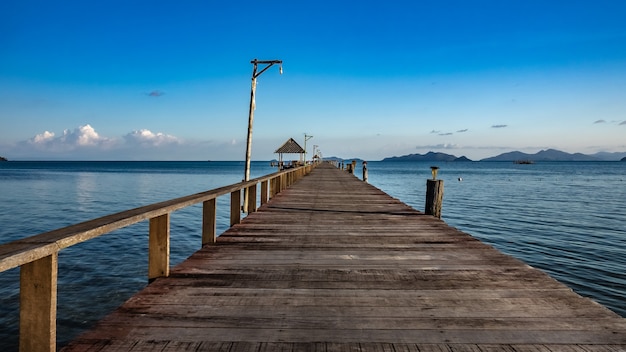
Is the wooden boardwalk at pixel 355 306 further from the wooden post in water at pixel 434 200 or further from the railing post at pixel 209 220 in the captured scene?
the wooden post in water at pixel 434 200

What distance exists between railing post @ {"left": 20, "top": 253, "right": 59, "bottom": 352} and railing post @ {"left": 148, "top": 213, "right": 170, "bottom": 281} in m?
1.70

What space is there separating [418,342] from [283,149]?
45295mm

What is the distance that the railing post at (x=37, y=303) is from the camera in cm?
213

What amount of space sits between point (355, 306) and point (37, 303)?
7.19 feet

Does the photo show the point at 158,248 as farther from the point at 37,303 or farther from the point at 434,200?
the point at 434,200

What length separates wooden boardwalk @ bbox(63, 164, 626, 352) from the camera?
258 cm

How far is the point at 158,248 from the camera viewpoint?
3.89 metres

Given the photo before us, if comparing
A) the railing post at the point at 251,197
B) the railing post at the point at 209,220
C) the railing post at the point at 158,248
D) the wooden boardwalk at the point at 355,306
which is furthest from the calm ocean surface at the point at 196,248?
the wooden boardwalk at the point at 355,306

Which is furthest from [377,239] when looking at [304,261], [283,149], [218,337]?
[283,149]

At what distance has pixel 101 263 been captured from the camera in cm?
937

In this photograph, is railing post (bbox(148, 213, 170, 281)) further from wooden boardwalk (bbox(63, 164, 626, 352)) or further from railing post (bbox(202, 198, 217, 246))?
railing post (bbox(202, 198, 217, 246))

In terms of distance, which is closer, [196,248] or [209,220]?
[209,220]

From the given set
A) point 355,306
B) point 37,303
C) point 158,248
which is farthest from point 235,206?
point 37,303

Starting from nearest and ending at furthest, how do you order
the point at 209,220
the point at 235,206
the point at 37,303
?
1. the point at 37,303
2. the point at 209,220
3. the point at 235,206
